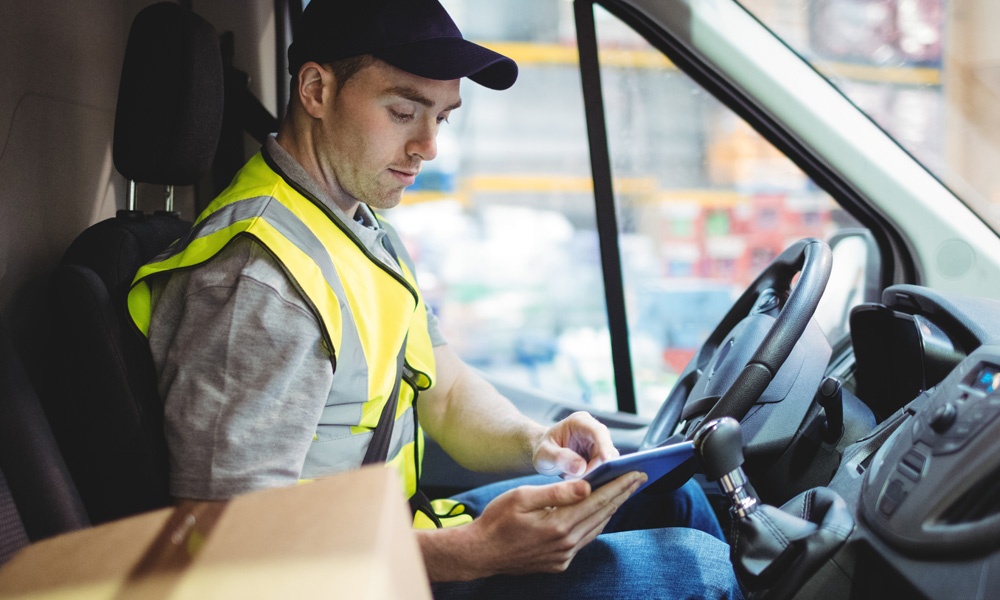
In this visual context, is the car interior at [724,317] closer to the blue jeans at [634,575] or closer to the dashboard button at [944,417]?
the dashboard button at [944,417]

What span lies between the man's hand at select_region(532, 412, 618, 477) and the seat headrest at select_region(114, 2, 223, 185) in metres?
0.73

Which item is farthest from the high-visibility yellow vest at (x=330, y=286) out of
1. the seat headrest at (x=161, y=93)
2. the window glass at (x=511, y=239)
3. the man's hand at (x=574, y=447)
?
the window glass at (x=511, y=239)

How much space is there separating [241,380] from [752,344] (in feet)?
2.67

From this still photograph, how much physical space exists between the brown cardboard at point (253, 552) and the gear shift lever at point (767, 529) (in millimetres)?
483

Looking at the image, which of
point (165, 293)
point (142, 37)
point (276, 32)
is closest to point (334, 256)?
point (165, 293)

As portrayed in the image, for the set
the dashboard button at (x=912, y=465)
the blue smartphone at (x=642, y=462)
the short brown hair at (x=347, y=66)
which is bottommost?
the blue smartphone at (x=642, y=462)

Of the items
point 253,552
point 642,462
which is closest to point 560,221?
point 642,462

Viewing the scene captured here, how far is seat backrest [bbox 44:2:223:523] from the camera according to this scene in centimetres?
110

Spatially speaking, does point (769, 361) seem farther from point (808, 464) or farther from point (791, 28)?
point (791, 28)

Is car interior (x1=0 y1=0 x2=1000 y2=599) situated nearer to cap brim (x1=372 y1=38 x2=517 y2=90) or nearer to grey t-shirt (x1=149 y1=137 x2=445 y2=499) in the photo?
grey t-shirt (x1=149 y1=137 x2=445 y2=499)

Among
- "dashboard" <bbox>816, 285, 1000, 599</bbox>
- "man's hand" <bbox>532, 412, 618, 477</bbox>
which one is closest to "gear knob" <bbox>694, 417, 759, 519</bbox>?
"dashboard" <bbox>816, 285, 1000, 599</bbox>

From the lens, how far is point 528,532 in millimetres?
1074

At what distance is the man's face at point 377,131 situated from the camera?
4.38ft

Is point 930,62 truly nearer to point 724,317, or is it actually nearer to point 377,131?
point 724,317
